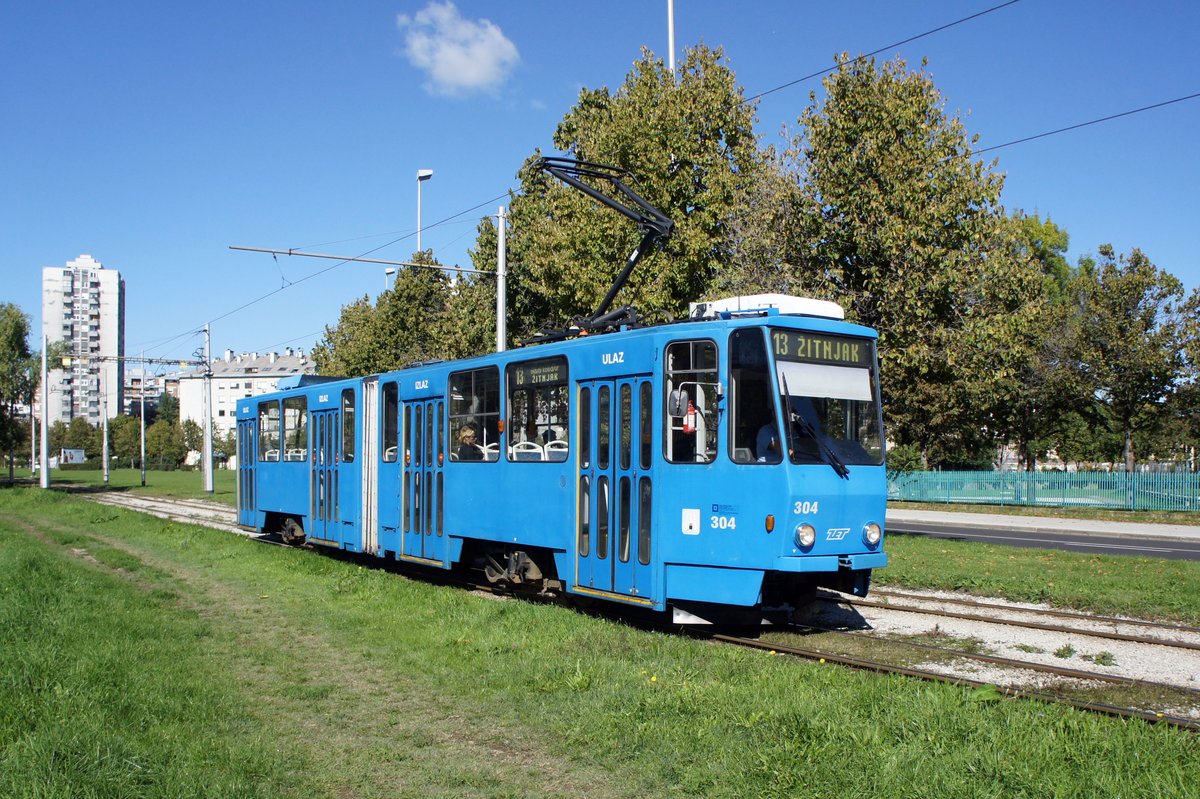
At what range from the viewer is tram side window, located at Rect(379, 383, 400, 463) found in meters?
16.6

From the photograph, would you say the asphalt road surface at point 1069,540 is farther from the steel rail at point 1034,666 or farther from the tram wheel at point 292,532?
the tram wheel at point 292,532

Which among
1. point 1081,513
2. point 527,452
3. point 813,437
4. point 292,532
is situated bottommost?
point 1081,513

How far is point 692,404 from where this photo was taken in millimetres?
10359

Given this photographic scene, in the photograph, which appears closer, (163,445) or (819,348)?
(819,348)

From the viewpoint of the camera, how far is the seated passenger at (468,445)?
14.0 m

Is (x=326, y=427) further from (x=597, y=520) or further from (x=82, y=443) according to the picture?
(x=82, y=443)

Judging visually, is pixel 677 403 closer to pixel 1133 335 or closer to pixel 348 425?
pixel 348 425

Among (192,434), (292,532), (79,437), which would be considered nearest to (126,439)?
(192,434)

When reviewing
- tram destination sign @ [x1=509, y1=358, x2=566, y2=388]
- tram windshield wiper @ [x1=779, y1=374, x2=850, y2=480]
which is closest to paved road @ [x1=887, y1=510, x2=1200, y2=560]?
tram windshield wiper @ [x1=779, y1=374, x2=850, y2=480]

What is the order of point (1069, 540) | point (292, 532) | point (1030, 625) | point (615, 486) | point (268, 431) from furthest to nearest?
point (1069, 540) < point (268, 431) < point (292, 532) < point (1030, 625) < point (615, 486)

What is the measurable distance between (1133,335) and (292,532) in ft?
114

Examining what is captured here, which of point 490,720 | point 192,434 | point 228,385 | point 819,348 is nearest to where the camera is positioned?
point 490,720

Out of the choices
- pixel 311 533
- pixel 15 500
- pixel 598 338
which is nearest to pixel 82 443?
pixel 15 500

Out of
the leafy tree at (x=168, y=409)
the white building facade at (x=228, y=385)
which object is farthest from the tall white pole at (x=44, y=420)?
the leafy tree at (x=168, y=409)
